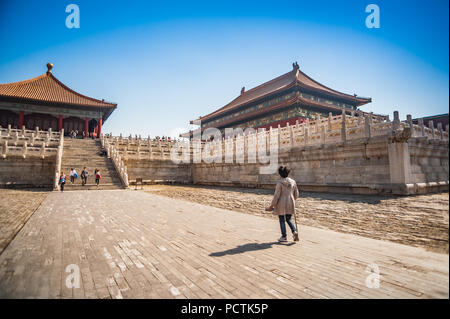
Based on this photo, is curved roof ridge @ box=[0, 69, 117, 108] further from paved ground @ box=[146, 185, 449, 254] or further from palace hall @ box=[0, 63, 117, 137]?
paved ground @ box=[146, 185, 449, 254]

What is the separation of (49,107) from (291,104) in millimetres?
28206

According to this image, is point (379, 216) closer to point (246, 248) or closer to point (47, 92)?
point (246, 248)

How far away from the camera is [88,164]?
1769cm

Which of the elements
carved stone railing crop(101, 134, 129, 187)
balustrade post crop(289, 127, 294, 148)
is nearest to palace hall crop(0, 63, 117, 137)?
carved stone railing crop(101, 134, 129, 187)

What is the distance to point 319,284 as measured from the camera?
2.44m

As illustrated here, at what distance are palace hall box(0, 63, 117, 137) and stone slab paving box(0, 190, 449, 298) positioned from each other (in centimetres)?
2872

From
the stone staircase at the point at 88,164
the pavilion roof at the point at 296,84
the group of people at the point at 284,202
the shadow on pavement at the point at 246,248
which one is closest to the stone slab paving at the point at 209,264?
the shadow on pavement at the point at 246,248

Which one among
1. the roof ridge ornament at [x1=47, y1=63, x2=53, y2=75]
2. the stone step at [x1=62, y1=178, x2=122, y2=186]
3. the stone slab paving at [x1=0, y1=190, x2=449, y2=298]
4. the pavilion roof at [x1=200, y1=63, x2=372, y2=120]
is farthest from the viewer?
the roof ridge ornament at [x1=47, y1=63, x2=53, y2=75]

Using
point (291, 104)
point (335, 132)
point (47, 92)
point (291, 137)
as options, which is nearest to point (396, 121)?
point (335, 132)

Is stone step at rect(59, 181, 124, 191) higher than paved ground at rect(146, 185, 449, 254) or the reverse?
higher

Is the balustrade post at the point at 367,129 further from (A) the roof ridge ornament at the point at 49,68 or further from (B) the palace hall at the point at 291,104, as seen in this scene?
(A) the roof ridge ornament at the point at 49,68

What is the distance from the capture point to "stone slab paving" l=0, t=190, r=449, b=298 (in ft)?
7.48

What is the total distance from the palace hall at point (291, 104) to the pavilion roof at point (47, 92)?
1715cm

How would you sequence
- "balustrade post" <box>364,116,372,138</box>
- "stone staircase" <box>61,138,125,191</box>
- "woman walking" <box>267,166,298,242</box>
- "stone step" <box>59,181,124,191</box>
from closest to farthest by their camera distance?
"woman walking" <box>267,166,298,242</box> < "balustrade post" <box>364,116,372,138</box> < "stone step" <box>59,181,124,191</box> < "stone staircase" <box>61,138,125,191</box>
